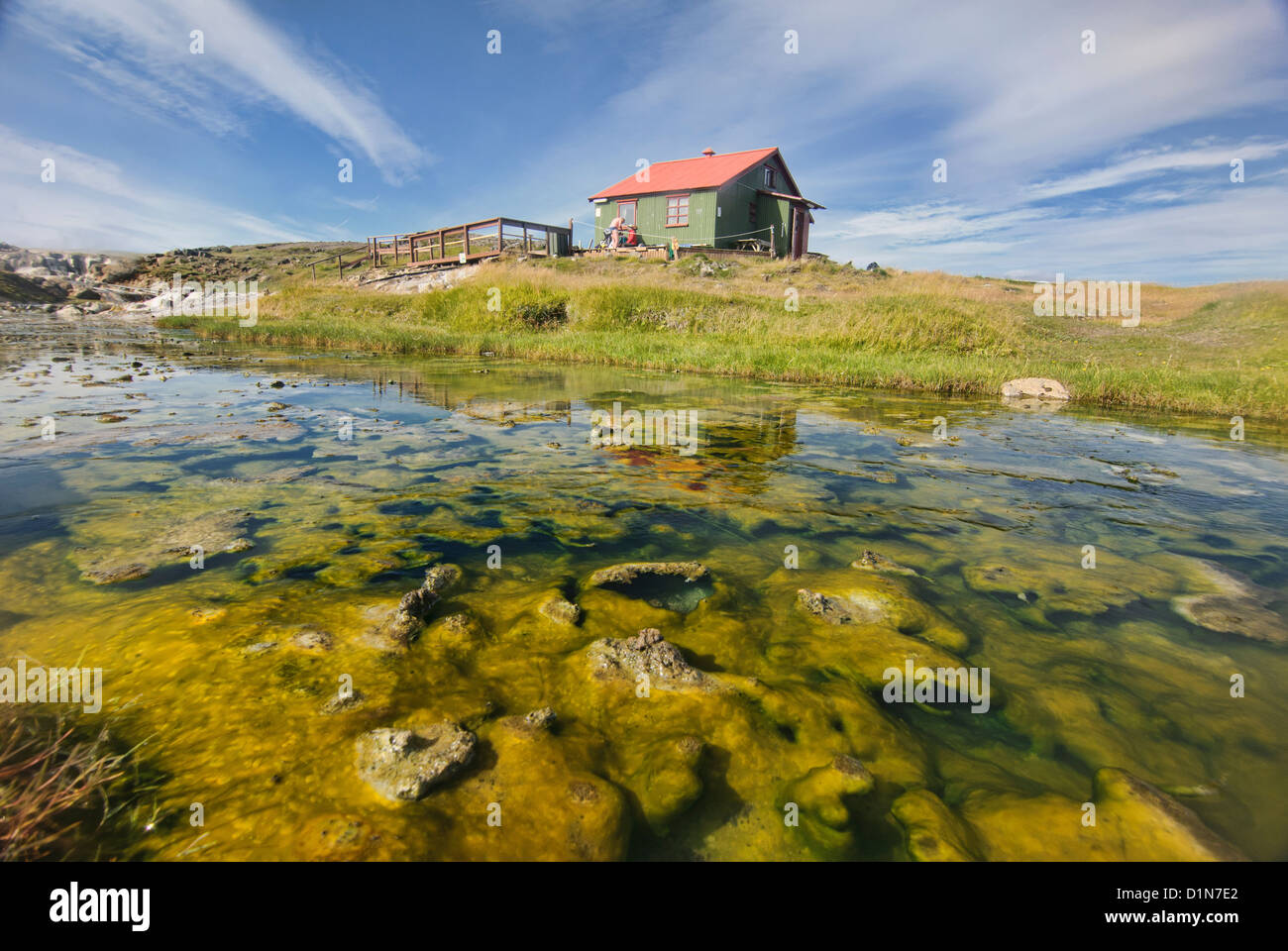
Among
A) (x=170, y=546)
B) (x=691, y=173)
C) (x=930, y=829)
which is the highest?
(x=691, y=173)

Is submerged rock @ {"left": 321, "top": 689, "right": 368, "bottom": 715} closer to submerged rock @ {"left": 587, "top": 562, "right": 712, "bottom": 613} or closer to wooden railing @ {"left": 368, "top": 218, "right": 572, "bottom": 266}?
submerged rock @ {"left": 587, "top": 562, "right": 712, "bottom": 613}

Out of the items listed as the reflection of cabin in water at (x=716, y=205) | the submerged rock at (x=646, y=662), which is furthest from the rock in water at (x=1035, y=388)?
the reflection of cabin in water at (x=716, y=205)

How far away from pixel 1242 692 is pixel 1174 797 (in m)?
1.11

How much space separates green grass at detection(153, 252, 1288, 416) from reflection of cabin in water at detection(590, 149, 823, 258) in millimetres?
6018

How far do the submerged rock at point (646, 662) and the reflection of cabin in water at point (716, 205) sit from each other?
3336 cm

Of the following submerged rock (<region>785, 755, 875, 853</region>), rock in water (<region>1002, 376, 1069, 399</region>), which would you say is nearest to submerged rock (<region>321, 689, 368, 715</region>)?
submerged rock (<region>785, 755, 875, 853</region>)

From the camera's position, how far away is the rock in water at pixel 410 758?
1.82 metres

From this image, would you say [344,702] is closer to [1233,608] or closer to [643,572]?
[643,572]

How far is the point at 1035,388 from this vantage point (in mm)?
11953

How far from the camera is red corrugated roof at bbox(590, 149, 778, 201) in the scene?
33469mm

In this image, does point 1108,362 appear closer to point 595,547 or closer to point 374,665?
point 595,547

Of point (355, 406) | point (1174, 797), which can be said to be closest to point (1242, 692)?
point (1174, 797)

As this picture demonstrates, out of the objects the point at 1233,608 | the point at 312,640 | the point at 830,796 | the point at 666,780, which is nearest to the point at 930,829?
the point at 830,796

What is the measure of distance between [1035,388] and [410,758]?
46.0 feet
